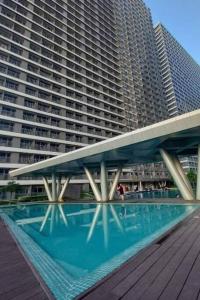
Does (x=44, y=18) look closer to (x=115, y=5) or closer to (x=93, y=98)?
(x=93, y=98)

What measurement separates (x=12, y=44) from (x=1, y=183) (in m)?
28.4

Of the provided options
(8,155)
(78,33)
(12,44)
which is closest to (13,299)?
(8,155)

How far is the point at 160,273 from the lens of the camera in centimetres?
327

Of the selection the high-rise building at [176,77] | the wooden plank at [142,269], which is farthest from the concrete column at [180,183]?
the high-rise building at [176,77]

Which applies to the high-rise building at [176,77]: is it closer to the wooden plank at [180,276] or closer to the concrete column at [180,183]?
the concrete column at [180,183]

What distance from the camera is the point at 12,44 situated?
4462cm

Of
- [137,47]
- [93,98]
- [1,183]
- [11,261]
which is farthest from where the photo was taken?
[137,47]

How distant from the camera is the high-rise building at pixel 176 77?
10556cm

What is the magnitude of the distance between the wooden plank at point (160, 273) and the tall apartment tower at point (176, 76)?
4147 inches

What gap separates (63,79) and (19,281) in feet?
181

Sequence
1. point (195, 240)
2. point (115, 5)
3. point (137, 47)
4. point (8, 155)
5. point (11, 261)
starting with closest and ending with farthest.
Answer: point (11, 261)
point (195, 240)
point (8, 155)
point (115, 5)
point (137, 47)

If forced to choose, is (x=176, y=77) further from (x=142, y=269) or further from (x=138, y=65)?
(x=142, y=269)

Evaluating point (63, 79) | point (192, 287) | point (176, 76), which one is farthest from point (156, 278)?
point (176, 76)

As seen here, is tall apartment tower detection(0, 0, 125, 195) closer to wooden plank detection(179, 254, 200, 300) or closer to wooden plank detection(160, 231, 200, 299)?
wooden plank detection(160, 231, 200, 299)
